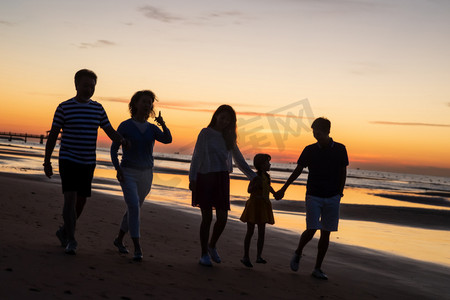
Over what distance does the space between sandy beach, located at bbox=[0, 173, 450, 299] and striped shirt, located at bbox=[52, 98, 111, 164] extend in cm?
117

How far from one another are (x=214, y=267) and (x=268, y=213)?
1.22 m

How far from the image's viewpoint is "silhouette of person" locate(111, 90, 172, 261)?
562cm

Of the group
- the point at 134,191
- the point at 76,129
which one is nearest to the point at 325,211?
the point at 134,191

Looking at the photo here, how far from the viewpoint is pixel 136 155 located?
5.75 metres

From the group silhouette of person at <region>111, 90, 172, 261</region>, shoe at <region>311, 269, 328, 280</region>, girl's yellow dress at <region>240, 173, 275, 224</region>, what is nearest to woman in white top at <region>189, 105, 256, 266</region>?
girl's yellow dress at <region>240, 173, 275, 224</region>

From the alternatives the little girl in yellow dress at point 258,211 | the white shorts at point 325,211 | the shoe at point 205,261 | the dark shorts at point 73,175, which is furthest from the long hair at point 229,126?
the dark shorts at point 73,175

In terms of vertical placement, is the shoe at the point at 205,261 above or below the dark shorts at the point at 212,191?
below

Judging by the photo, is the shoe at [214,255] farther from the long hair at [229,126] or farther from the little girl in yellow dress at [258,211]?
the long hair at [229,126]

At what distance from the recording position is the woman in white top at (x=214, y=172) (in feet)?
19.2

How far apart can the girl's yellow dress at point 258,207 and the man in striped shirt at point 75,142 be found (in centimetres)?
213

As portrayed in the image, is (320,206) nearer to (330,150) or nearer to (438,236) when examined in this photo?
(330,150)

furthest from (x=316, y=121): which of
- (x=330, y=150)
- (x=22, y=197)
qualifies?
(x=22, y=197)

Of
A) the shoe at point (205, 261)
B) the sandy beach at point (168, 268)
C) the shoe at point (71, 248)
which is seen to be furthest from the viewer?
the shoe at point (205, 261)

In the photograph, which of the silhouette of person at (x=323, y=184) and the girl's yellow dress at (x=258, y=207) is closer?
the silhouette of person at (x=323, y=184)
